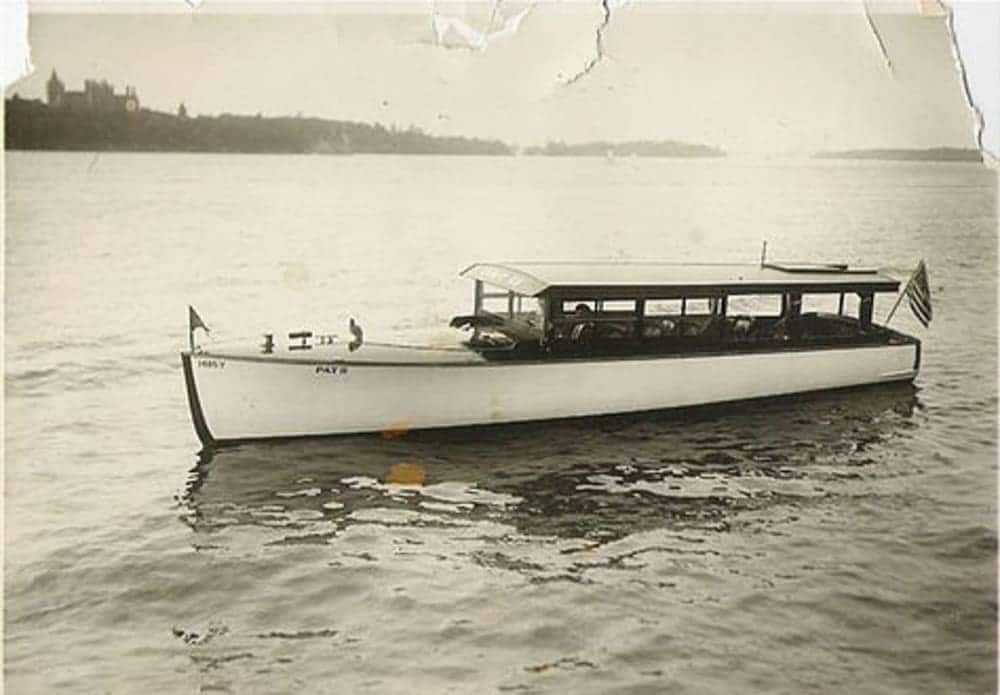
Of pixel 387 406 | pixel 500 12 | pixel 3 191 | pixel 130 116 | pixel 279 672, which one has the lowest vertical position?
pixel 279 672

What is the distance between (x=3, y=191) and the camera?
689 cm

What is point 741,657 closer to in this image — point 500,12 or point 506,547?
point 506,547

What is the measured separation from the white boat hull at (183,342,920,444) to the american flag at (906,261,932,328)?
2.50 m

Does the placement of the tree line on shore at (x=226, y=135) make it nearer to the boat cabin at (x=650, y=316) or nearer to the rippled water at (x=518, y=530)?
the rippled water at (x=518, y=530)

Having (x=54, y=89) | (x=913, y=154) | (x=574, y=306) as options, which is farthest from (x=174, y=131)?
(x=913, y=154)

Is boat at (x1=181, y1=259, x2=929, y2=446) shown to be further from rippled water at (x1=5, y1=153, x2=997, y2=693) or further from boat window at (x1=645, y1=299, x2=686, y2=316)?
boat window at (x1=645, y1=299, x2=686, y2=316)

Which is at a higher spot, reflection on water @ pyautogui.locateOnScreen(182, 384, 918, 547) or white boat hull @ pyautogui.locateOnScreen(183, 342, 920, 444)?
white boat hull @ pyautogui.locateOnScreen(183, 342, 920, 444)

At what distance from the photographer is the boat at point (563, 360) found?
35.9ft

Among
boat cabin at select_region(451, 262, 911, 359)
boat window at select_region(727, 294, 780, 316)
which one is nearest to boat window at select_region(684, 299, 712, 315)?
boat window at select_region(727, 294, 780, 316)

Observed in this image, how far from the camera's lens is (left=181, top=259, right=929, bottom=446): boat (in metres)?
10.9

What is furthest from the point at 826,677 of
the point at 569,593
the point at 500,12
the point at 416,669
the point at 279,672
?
the point at 500,12

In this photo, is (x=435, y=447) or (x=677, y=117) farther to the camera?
(x=435, y=447)

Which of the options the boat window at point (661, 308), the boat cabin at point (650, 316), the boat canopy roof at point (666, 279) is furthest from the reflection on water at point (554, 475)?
the boat window at point (661, 308)

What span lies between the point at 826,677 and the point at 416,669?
2585 millimetres
